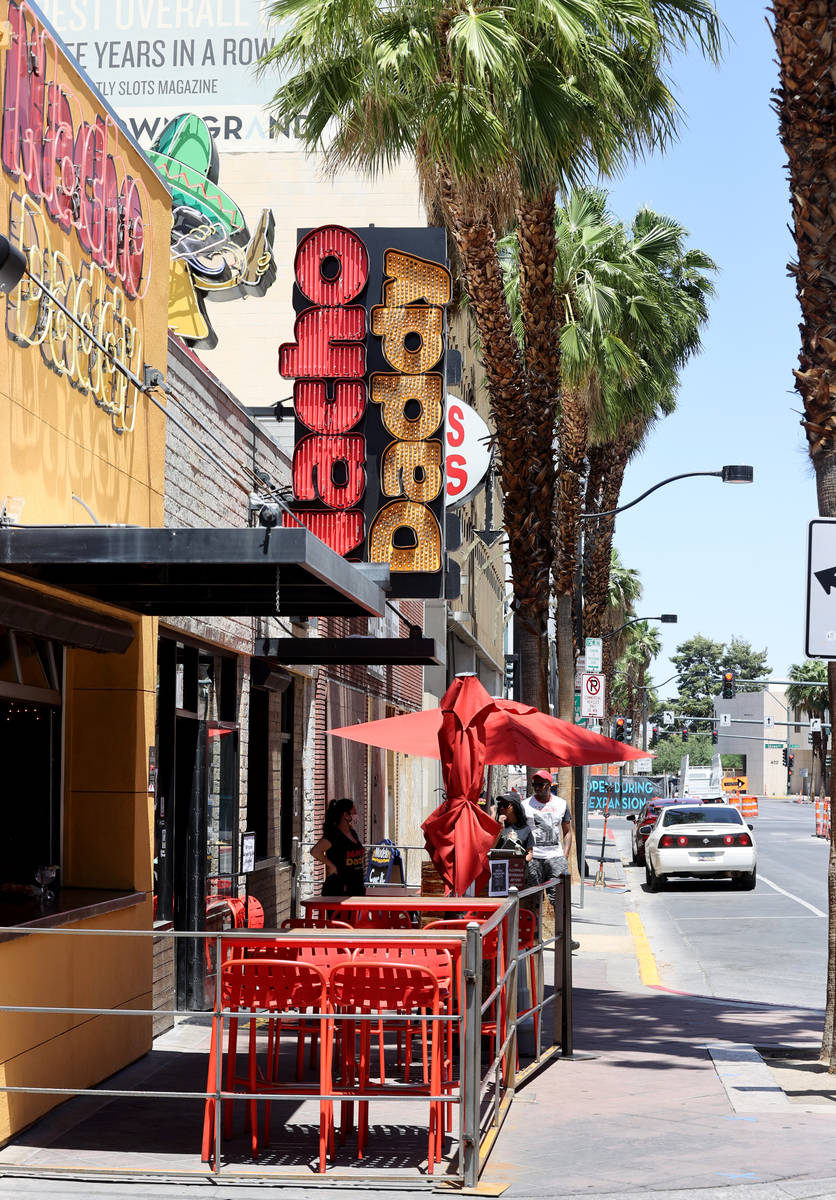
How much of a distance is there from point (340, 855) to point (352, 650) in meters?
1.74

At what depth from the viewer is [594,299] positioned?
24.0 meters

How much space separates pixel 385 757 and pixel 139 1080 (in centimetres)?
1512

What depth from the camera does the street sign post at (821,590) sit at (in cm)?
831

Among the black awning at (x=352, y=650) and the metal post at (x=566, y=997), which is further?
the black awning at (x=352, y=650)

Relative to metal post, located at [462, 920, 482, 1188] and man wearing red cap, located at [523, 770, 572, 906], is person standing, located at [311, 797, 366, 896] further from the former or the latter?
metal post, located at [462, 920, 482, 1188]

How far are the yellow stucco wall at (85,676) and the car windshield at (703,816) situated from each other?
19.1 m

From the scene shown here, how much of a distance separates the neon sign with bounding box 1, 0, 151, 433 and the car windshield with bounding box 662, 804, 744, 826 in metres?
19.8

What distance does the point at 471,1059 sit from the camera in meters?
6.78

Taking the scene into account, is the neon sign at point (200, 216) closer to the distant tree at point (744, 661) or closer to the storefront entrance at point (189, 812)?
the storefront entrance at point (189, 812)

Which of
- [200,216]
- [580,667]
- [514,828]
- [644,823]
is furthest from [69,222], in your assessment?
[644,823]

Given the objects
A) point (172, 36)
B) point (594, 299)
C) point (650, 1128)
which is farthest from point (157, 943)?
point (172, 36)

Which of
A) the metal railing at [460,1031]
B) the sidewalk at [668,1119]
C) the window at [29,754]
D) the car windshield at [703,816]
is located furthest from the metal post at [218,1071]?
the car windshield at [703,816]

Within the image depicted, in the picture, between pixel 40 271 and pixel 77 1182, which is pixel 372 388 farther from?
pixel 77 1182

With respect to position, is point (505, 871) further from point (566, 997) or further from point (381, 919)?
point (381, 919)
